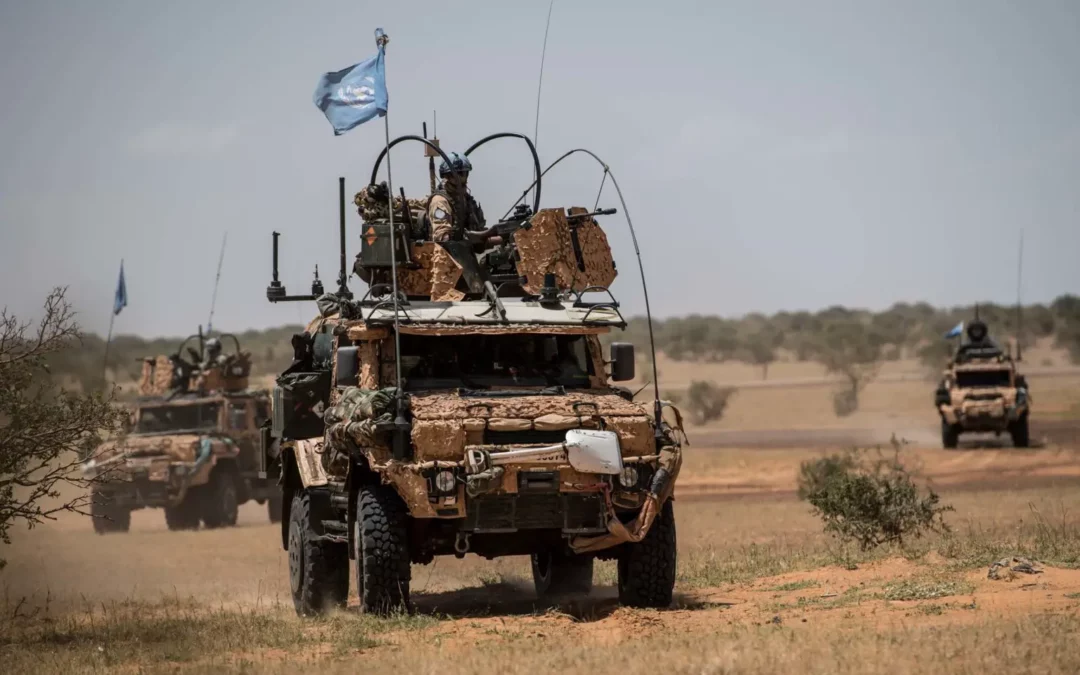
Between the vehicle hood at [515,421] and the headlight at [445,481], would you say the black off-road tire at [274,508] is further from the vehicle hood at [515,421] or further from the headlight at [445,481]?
the headlight at [445,481]

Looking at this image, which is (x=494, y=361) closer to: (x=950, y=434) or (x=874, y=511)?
(x=874, y=511)

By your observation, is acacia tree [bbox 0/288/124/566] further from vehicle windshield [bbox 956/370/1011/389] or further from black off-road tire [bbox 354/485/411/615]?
vehicle windshield [bbox 956/370/1011/389]

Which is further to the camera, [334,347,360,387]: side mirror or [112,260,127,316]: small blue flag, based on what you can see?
[112,260,127,316]: small blue flag

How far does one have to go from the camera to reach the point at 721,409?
2106 inches

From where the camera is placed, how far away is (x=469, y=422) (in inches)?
440

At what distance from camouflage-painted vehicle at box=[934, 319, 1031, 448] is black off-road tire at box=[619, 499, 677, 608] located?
22785 mm

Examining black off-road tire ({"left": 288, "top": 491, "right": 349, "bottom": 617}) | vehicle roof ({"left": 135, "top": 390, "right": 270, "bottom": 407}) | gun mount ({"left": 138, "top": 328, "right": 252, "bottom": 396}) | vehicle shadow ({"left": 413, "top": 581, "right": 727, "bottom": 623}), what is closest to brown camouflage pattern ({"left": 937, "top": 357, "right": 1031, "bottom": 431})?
vehicle roof ({"left": 135, "top": 390, "right": 270, "bottom": 407})

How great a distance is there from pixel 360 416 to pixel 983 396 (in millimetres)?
24192

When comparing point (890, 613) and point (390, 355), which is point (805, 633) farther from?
point (390, 355)

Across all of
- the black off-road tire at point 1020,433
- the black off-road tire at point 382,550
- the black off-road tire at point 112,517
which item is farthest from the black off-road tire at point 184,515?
the black off-road tire at point 1020,433

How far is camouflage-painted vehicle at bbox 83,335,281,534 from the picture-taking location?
83.6ft

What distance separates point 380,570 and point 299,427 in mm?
2828

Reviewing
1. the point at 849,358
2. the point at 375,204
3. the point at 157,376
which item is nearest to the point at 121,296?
the point at 157,376

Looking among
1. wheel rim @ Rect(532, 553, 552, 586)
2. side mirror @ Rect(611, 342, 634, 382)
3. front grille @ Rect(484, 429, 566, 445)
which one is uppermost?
side mirror @ Rect(611, 342, 634, 382)
